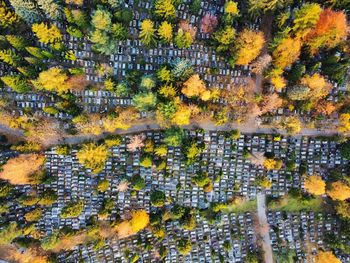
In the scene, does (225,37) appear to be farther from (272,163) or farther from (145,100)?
(272,163)

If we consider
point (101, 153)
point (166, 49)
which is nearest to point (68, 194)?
point (101, 153)

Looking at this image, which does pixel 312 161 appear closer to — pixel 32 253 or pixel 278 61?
pixel 278 61

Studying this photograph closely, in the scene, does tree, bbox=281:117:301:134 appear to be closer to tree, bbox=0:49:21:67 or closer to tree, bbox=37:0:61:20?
tree, bbox=37:0:61:20

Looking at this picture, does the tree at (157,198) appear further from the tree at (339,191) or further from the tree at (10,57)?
the tree at (10,57)

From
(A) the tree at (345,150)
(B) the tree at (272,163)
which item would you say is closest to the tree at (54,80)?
(B) the tree at (272,163)

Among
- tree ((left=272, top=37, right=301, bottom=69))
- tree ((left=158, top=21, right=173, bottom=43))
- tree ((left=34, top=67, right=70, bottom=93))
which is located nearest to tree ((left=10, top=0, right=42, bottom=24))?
tree ((left=34, top=67, right=70, bottom=93))

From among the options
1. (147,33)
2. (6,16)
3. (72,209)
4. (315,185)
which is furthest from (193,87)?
(6,16)

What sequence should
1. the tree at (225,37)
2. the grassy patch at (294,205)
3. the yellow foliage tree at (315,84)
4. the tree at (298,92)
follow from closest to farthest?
1. the tree at (225,37)
2. the yellow foliage tree at (315,84)
3. the tree at (298,92)
4. the grassy patch at (294,205)
